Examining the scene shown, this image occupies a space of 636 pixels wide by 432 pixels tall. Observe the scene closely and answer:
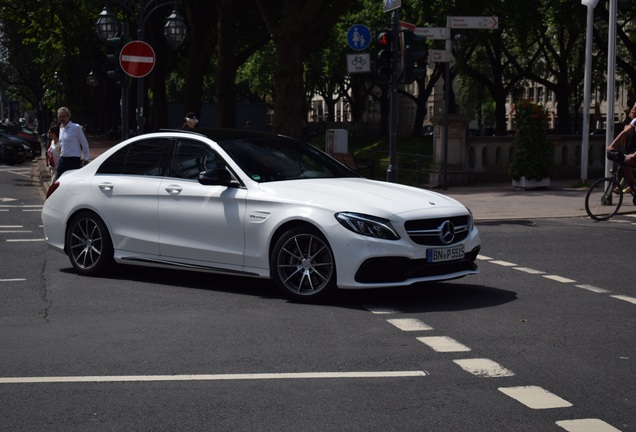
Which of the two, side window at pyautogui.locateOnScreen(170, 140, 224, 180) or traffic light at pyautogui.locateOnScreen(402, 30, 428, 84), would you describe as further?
traffic light at pyautogui.locateOnScreen(402, 30, 428, 84)

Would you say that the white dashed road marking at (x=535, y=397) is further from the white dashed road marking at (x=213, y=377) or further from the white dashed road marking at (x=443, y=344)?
the white dashed road marking at (x=443, y=344)

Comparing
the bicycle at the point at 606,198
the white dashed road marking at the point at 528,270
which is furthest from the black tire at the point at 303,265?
the bicycle at the point at 606,198

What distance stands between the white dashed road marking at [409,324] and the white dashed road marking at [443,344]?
382 millimetres

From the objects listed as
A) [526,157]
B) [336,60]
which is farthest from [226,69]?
[336,60]

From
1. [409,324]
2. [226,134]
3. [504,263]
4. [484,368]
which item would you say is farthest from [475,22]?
[484,368]

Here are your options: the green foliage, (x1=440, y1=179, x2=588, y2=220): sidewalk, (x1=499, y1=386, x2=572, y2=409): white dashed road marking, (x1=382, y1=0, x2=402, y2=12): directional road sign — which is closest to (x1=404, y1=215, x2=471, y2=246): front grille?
(x1=499, y1=386, x2=572, y2=409): white dashed road marking

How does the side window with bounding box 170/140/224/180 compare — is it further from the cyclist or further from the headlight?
the cyclist

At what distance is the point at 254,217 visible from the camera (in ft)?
32.1

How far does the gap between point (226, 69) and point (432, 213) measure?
22880 mm

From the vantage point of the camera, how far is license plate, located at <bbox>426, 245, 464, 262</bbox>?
30.7 ft

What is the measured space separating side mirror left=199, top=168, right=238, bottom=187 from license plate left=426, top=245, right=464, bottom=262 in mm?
1917

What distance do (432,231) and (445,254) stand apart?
0.79 ft

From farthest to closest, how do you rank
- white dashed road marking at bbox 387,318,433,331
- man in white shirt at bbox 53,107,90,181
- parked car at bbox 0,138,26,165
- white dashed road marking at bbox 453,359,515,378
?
parked car at bbox 0,138,26,165 → man in white shirt at bbox 53,107,90,181 → white dashed road marking at bbox 387,318,433,331 → white dashed road marking at bbox 453,359,515,378

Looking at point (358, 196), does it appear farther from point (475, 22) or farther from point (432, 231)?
point (475, 22)
